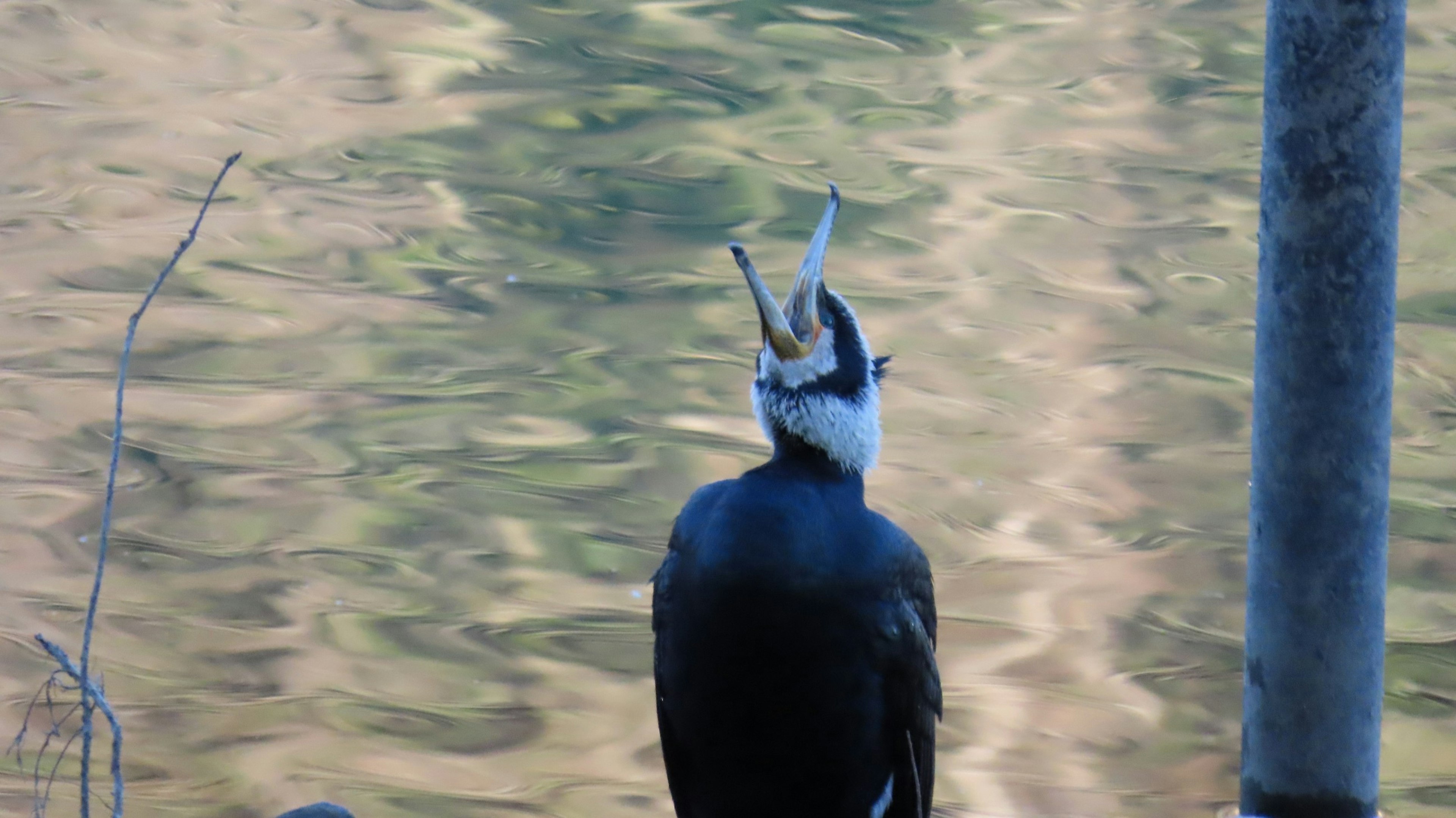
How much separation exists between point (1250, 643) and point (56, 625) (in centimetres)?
225

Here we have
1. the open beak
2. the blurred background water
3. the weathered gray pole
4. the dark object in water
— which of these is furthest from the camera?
the blurred background water

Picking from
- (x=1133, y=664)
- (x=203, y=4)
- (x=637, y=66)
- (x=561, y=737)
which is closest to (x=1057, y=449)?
(x=1133, y=664)

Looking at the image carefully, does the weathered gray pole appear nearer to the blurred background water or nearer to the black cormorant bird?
the blurred background water

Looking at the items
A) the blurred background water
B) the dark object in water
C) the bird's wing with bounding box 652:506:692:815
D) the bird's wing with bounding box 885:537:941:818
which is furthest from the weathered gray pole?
the dark object in water

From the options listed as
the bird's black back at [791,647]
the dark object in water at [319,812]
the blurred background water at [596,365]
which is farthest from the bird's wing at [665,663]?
the blurred background water at [596,365]

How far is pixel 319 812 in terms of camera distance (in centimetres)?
256

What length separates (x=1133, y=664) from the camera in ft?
11.2

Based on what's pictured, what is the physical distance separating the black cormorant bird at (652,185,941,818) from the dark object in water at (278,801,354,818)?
538 mm

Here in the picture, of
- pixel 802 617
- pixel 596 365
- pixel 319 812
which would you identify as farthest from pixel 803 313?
pixel 596 365

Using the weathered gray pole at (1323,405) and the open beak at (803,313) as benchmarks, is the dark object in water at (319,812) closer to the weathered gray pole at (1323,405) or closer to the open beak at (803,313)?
the open beak at (803,313)

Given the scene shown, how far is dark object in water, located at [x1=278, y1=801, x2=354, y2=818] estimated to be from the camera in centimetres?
255

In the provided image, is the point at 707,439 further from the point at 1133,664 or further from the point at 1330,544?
the point at 1330,544

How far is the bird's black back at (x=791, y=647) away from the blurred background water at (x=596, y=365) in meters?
0.79

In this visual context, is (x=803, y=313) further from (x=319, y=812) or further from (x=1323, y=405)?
(x=319, y=812)
